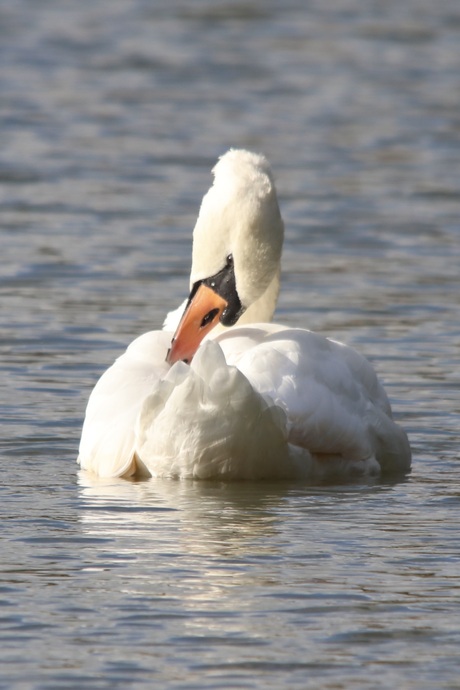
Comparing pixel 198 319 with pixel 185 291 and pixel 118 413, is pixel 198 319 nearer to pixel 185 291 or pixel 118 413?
pixel 118 413

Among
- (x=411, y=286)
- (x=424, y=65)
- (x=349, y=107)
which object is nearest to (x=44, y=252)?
(x=411, y=286)

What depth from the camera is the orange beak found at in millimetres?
8195

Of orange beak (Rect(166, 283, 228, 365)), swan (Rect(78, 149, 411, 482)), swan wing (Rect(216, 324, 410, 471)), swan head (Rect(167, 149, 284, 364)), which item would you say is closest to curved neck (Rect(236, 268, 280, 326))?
swan (Rect(78, 149, 411, 482))

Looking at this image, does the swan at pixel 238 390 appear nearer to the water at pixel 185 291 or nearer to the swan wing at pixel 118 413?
the swan wing at pixel 118 413

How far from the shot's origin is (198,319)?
8383 mm

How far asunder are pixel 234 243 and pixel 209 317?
37 centimetres

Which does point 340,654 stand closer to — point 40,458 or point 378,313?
point 40,458

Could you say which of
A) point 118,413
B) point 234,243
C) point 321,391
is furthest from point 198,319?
point 321,391

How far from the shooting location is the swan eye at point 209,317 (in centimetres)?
840

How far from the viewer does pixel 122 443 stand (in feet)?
24.5

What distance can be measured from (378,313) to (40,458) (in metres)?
3.84

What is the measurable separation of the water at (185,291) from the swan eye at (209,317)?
2.75ft

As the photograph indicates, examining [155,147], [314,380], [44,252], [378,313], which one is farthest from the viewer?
[155,147]

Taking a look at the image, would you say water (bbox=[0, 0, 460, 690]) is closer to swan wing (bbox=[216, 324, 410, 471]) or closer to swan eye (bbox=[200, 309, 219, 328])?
swan wing (bbox=[216, 324, 410, 471])
